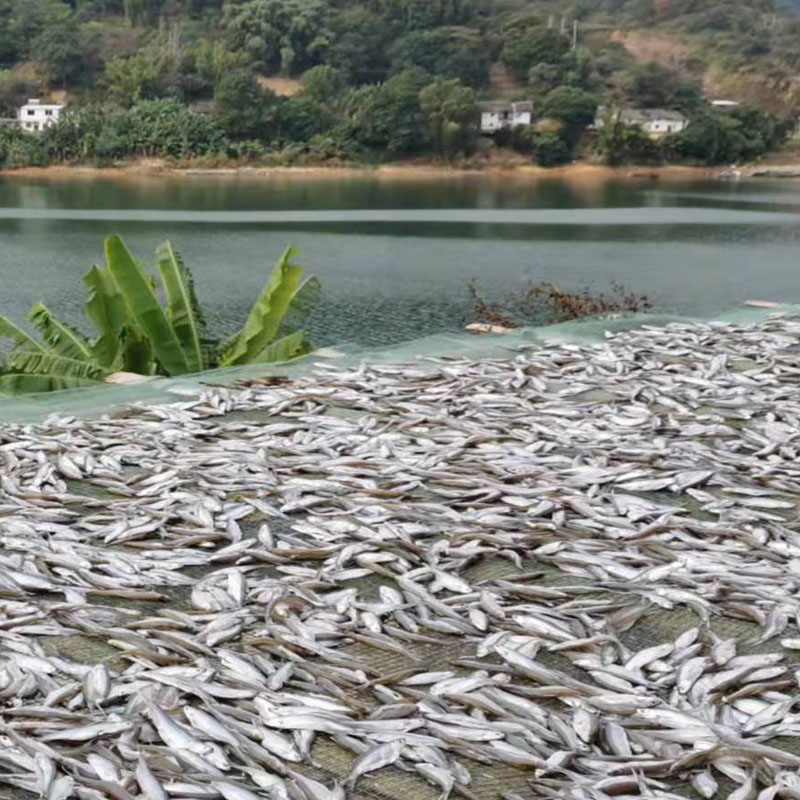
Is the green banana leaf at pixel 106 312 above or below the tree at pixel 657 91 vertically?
below

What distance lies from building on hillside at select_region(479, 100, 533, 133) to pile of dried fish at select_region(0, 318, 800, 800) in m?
50.1

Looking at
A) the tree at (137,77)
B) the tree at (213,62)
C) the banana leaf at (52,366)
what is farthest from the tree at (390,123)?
the banana leaf at (52,366)

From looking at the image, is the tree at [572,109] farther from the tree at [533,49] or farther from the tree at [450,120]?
the tree at [533,49]

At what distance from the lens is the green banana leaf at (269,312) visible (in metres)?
7.16

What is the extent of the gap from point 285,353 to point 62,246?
1470 cm

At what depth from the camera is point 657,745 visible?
218 cm

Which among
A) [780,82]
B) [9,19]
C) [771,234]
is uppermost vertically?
[9,19]

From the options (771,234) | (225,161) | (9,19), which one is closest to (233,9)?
(9,19)

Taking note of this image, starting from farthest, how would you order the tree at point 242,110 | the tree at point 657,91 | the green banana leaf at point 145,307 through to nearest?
the tree at point 657,91 → the tree at point 242,110 → the green banana leaf at point 145,307

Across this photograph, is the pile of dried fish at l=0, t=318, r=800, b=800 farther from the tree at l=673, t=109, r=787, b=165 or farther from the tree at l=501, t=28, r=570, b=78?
the tree at l=501, t=28, r=570, b=78

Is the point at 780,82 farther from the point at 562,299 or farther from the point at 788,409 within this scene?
the point at 788,409

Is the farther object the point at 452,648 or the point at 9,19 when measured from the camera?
the point at 9,19

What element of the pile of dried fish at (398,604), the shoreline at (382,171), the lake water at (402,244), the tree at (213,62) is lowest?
the lake water at (402,244)

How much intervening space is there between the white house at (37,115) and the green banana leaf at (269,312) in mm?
48705
